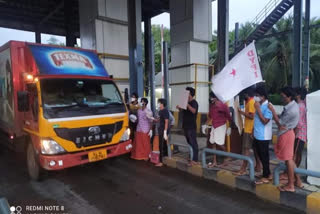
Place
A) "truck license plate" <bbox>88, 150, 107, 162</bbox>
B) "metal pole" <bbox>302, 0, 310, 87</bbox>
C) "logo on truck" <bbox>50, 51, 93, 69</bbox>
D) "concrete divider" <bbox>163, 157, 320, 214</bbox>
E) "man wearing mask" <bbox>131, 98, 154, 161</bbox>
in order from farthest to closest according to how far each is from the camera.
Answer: "metal pole" <bbox>302, 0, 310, 87</bbox>
"man wearing mask" <bbox>131, 98, 154, 161</bbox>
"logo on truck" <bbox>50, 51, 93, 69</bbox>
"truck license plate" <bbox>88, 150, 107, 162</bbox>
"concrete divider" <bbox>163, 157, 320, 214</bbox>

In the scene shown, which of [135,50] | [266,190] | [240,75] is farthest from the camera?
[135,50]

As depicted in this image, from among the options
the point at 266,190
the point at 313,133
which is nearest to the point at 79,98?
the point at 266,190

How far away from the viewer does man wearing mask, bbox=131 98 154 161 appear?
234 inches

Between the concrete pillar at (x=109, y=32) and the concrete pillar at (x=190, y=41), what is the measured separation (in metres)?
2.48

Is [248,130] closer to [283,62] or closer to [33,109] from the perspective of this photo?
[33,109]

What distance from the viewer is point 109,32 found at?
954 centimetres

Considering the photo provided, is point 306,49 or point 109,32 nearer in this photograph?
point 109,32

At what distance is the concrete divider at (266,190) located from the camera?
10.8 ft

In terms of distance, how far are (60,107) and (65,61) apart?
4.17 feet

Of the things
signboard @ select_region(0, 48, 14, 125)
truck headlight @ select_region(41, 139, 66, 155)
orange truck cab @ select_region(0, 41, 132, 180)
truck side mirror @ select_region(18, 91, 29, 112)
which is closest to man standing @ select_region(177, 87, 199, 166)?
orange truck cab @ select_region(0, 41, 132, 180)

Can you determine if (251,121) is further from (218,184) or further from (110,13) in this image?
(110,13)

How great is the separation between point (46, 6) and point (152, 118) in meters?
13.3

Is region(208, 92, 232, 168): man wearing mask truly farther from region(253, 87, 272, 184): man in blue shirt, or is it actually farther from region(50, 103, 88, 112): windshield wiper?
region(50, 103, 88, 112): windshield wiper

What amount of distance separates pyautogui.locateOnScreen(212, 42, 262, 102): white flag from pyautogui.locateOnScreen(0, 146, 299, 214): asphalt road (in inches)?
70.8
